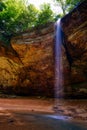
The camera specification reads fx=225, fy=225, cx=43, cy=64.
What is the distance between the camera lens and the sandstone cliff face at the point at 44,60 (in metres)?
18.8

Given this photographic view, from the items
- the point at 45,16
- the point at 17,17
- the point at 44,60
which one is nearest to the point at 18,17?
the point at 17,17

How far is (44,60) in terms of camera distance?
20469mm

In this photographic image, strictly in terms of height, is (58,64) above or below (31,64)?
below

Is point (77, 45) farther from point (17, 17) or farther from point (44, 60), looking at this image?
point (17, 17)

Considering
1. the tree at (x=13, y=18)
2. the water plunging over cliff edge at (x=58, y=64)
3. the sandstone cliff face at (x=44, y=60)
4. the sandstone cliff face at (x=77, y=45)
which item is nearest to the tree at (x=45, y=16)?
the tree at (x=13, y=18)

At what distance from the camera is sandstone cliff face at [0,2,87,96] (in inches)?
742

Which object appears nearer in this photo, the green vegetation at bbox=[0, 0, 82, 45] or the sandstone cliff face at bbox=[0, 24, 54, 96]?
the sandstone cliff face at bbox=[0, 24, 54, 96]

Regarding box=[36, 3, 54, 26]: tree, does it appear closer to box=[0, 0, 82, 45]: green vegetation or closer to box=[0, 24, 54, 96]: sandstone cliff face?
box=[0, 0, 82, 45]: green vegetation

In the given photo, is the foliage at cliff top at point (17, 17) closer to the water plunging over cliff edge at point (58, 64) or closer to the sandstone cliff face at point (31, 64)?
the sandstone cliff face at point (31, 64)

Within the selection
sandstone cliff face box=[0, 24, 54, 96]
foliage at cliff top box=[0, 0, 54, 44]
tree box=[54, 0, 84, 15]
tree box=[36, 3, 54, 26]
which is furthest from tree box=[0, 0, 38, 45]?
tree box=[54, 0, 84, 15]

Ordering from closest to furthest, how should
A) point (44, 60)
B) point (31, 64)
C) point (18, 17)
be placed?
point (44, 60) → point (31, 64) → point (18, 17)

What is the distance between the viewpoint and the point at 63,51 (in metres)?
20.1

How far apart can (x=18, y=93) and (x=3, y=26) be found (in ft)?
23.9

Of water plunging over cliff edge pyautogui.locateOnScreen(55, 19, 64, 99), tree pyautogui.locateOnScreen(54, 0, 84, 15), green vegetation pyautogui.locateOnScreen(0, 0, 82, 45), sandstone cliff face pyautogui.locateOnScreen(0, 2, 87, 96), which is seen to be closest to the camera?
sandstone cliff face pyautogui.locateOnScreen(0, 2, 87, 96)
